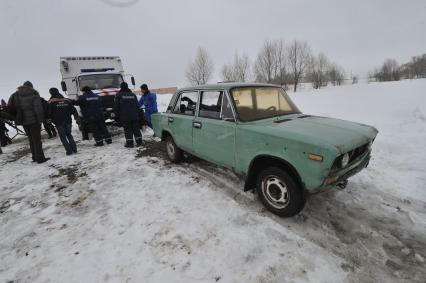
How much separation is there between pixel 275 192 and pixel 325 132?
3.63ft

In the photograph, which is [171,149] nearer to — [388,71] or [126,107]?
[126,107]

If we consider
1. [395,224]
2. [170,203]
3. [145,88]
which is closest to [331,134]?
[395,224]

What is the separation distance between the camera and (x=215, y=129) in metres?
3.90

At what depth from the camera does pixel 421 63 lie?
70.7 metres

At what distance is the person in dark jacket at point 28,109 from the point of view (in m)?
5.94

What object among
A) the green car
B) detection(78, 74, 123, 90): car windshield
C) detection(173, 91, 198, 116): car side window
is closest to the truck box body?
Result: detection(78, 74, 123, 90): car windshield

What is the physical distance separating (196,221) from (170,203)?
72cm

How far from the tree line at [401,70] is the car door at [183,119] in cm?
9021

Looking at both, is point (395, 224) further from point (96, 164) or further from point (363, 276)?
point (96, 164)

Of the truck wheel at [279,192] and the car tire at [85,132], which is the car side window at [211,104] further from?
the car tire at [85,132]

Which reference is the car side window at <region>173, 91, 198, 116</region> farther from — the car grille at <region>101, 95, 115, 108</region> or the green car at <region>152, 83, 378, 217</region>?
the car grille at <region>101, 95, 115, 108</region>

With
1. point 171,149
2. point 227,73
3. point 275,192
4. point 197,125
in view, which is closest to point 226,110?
point 197,125

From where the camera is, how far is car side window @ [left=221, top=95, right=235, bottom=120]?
3660 millimetres

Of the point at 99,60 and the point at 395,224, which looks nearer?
the point at 395,224
